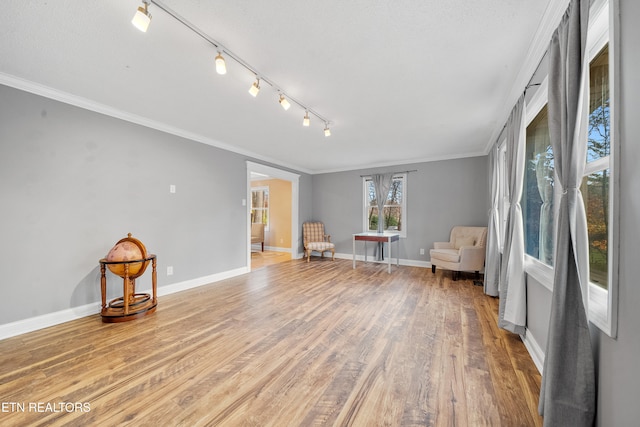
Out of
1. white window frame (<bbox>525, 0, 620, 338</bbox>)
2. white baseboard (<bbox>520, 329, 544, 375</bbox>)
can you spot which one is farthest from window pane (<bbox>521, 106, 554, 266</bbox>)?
white window frame (<bbox>525, 0, 620, 338</bbox>)

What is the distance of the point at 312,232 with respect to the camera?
6543 millimetres

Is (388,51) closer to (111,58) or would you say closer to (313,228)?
(111,58)

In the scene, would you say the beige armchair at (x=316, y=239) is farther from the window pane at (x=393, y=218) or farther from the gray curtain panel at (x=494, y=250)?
the gray curtain panel at (x=494, y=250)

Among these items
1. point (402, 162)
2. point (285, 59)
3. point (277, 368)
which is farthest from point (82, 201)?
point (402, 162)

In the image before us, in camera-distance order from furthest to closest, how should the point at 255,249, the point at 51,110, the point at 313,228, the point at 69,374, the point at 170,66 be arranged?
the point at 255,249 < the point at 313,228 < the point at 51,110 < the point at 170,66 < the point at 69,374

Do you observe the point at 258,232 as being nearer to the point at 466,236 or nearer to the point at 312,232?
the point at 312,232

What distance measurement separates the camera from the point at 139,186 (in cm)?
332

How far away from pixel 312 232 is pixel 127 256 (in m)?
4.28

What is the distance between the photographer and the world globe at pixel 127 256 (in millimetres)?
2662

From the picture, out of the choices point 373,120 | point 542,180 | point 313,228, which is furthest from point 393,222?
point 542,180

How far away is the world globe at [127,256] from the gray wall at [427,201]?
455 cm

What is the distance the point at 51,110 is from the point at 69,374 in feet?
8.45

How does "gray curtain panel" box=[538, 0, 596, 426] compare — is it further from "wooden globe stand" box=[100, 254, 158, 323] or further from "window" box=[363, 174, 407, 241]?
"window" box=[363, 174, 407, 241]

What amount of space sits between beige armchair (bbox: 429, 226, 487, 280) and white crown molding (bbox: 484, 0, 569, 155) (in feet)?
7.76
